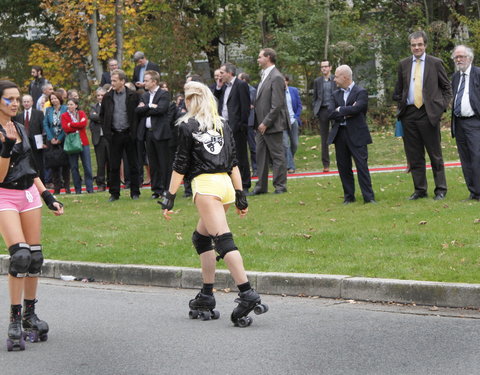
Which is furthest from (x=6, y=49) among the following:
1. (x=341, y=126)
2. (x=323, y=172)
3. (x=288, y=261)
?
(x=288, y=261)

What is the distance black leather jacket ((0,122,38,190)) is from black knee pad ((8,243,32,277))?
473mm

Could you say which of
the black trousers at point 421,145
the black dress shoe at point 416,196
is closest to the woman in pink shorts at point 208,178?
the black trousers at point 421,145

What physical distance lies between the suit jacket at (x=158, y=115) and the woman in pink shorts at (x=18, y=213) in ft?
27.4

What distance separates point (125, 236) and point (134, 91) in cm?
449

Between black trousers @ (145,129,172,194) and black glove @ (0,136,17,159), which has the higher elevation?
black glove @ (0,136,17,159)

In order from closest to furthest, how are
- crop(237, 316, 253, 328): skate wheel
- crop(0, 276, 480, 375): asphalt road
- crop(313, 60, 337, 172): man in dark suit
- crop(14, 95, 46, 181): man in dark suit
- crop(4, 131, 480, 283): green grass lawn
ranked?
1. crop(0, 276, 480, 375): asphalt road
2. crop(237, 316, 253, 328): skate wheel
3. crop(4, 131, 480, 283): green grass lawn
4. crop(14, 95, 46, 181): man in dark suit
5. crop(313, 60, 337, 172): man in dark suit

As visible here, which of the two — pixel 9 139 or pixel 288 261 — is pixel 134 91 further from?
pixel 9 139

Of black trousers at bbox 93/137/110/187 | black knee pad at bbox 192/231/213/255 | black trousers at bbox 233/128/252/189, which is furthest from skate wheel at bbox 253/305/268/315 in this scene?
black trousers at bbox 93/137/110/187

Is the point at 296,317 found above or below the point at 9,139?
below

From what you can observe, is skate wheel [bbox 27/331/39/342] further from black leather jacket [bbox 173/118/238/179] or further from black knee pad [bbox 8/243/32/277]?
black leather jacket [bbox 173/118/238/179]

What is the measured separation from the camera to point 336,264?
966 cm

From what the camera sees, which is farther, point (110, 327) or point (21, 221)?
point (110, 327)

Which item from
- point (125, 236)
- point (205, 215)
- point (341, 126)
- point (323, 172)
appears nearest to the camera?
point (205, 215)

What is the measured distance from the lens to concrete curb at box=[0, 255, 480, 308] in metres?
8.32
